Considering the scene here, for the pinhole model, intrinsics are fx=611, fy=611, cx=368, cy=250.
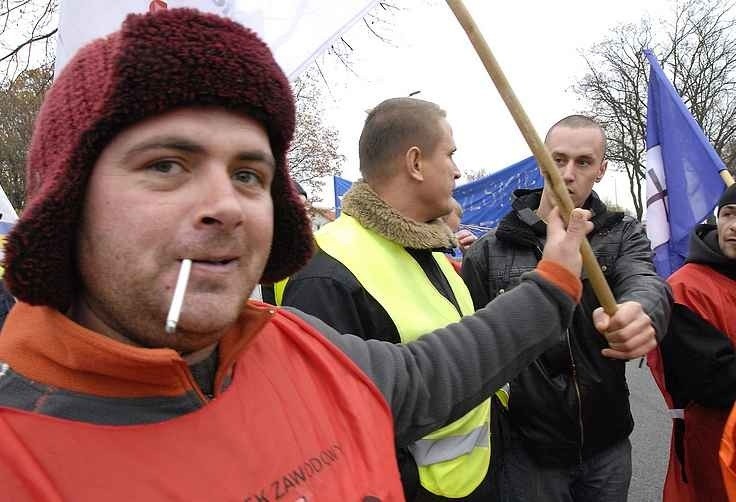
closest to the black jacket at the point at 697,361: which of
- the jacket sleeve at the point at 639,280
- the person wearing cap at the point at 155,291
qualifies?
the jacket sleeve at the point at 639,280

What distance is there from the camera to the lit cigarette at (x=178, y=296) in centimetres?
85

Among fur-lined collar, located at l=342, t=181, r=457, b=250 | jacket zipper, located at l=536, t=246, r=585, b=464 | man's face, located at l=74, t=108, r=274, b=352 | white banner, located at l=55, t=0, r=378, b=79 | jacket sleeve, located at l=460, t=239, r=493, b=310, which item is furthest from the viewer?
jacket sleeve, located at l=460, t=239, r=493, b=310

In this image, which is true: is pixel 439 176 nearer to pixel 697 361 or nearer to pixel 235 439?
pixel 697 361

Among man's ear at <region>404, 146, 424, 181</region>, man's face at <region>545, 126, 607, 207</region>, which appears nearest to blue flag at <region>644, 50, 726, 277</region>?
man's face at <region>545, 126, 607, 207</region>

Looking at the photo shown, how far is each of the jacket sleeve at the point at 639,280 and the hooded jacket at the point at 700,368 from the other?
1.09ft

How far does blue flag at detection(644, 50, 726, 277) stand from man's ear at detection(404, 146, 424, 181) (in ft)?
8.38

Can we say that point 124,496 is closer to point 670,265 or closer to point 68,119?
point 68,119

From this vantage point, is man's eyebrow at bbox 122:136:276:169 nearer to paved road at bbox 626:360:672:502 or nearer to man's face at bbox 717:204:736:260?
man's face at bbox 717:204:736:260

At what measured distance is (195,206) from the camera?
96cm

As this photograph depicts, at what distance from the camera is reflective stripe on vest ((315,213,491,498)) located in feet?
6.39

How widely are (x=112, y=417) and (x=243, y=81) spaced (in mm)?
570

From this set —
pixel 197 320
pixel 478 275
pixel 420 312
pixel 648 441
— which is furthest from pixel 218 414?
pixel 648 441

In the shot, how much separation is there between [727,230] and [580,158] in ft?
2.58

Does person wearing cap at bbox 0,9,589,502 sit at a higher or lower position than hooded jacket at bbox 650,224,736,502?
higher
